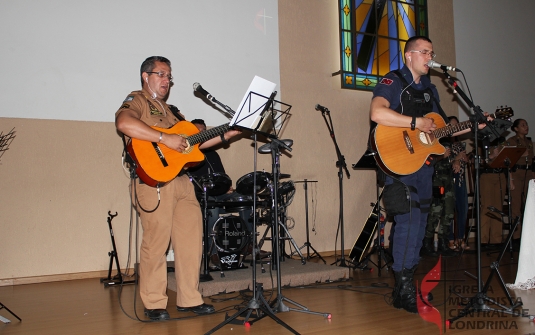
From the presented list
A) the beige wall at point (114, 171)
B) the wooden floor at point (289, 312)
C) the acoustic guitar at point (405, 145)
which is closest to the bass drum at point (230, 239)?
the wooden floor at point (289, 312)

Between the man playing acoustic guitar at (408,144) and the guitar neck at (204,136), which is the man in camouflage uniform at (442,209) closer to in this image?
the man playing acoustic guitar at (408,144)

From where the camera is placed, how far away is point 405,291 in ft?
10.7

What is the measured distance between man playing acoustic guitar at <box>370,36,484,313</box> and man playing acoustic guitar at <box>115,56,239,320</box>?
42.6 inches

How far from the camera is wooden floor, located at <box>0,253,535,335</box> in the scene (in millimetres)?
2869

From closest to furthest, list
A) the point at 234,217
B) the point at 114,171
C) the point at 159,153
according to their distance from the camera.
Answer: the point at 159,153
the point at 234,217
the point at 114,171

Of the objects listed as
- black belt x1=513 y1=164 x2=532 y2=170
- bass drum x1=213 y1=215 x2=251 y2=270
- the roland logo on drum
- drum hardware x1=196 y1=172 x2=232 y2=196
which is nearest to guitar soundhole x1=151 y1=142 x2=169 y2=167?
drum hardware x1=196 y1=172 x2=232 y2=196

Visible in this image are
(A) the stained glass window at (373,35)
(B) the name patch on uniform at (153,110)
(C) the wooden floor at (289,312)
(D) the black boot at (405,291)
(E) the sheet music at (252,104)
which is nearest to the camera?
(E) the sheet music at (252,104)

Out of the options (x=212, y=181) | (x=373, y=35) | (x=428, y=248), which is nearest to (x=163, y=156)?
(x=212, y=181)

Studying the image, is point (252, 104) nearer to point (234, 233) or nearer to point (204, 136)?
point (204, 136)

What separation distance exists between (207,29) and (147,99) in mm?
3021

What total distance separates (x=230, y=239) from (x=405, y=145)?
2.50 metres

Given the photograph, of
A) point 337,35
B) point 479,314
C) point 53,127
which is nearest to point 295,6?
point 337,35

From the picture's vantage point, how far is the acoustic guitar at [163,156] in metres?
3.10

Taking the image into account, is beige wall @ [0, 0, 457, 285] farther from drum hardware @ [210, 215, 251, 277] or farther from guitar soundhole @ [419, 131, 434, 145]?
guitar soundhole @ [419, 131, 434, 145]
